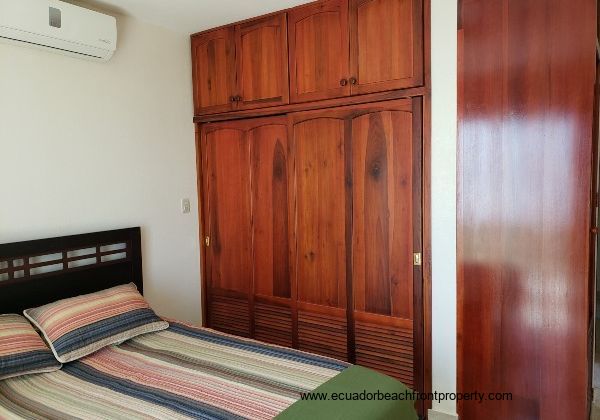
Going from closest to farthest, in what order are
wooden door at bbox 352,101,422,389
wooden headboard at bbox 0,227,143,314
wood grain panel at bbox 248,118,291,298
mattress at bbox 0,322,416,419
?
mattress at bbox 0,322,416,419, wooden headboard at bbox 0,227,143,314, wooden door at bbox 352,101,422,389, wood grain panel at bbox 248,118,291,298

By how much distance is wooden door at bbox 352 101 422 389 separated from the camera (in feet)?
7.50

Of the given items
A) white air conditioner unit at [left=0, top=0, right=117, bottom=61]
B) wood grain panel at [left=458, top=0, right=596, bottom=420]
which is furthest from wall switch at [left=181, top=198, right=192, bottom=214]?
wood grain panel at [left=458, top=0, right=596, bottom=420]

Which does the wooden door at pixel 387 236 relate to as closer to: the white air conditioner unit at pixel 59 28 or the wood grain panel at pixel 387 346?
the wood grain panel at pixel 387 346

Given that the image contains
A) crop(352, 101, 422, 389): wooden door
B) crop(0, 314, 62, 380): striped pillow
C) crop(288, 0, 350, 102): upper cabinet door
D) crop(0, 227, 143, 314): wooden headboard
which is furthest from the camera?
crop(288, 0, 350, 102): upper cabinet door

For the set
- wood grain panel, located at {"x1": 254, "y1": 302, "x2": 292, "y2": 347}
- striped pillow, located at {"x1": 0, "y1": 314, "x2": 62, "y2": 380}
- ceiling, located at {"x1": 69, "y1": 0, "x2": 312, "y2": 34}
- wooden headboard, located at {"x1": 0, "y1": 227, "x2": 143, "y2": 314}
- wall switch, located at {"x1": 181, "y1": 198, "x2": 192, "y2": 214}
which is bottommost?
wood grain panel, located at {"x1": 254, "y1": 302, "x2": 292, "y2": 347}

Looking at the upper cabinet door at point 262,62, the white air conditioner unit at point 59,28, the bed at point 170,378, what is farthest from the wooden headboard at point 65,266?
the upper cabinet door at point 262,62

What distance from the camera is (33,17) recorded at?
6.82ft

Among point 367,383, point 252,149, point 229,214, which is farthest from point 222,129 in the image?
point 367,383

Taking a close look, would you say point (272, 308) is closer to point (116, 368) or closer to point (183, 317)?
point (183, 317)

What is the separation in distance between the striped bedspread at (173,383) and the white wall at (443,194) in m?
0.71

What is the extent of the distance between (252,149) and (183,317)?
1289mm

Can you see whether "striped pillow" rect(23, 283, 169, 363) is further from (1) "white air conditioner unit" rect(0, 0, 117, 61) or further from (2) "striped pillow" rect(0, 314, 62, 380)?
(1) "white air conditioner unit" rect(0, 0, 117, 61)

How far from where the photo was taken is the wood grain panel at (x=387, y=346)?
2344 mm

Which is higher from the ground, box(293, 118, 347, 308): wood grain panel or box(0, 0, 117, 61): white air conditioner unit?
box(0, 0, 117, 61): white air conditioner unit
